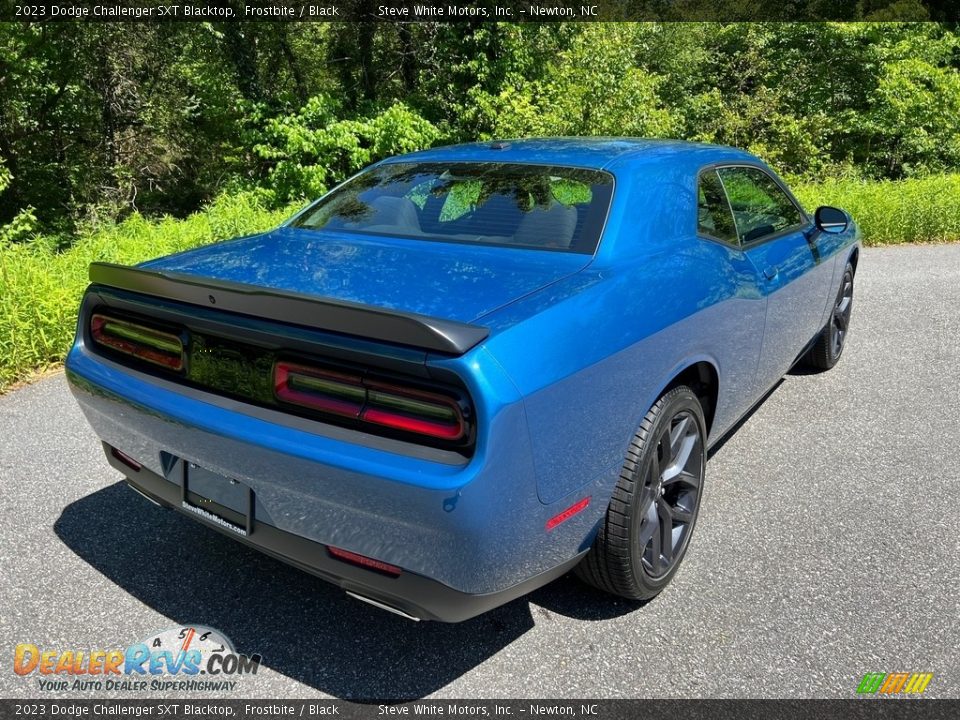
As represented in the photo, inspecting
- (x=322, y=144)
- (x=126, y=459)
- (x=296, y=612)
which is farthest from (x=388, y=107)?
(x=296, y=612)

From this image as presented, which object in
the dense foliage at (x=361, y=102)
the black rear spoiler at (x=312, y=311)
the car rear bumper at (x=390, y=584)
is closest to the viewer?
the black rear spoiler at (x=312, y=311)

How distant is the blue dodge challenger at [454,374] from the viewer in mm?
1779

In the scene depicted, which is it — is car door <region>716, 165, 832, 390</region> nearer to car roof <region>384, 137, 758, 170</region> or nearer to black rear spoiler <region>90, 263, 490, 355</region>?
car roof <region>384, 137, 758, 170</region>

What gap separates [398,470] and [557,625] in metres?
1.05

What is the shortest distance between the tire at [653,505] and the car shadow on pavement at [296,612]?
8.2 inches

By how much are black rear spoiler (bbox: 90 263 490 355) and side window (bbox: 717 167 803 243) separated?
2.07m

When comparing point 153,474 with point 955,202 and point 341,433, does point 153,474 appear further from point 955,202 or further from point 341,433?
point 955,202

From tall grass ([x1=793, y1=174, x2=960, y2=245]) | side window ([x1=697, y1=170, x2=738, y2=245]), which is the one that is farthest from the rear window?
tall grass ([x1=793, y1=174, x2=960, y2=245])

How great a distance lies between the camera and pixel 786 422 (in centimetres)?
423

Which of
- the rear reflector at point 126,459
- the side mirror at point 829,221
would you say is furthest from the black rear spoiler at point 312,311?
the side mirror at point 829,221

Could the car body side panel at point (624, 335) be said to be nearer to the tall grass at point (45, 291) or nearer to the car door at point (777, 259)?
the car door at point (777, 259)

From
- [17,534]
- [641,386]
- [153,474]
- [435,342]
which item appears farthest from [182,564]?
[641,386]

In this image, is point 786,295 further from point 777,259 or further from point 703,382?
point 703,382

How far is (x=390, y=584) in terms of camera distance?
6.25 ft
